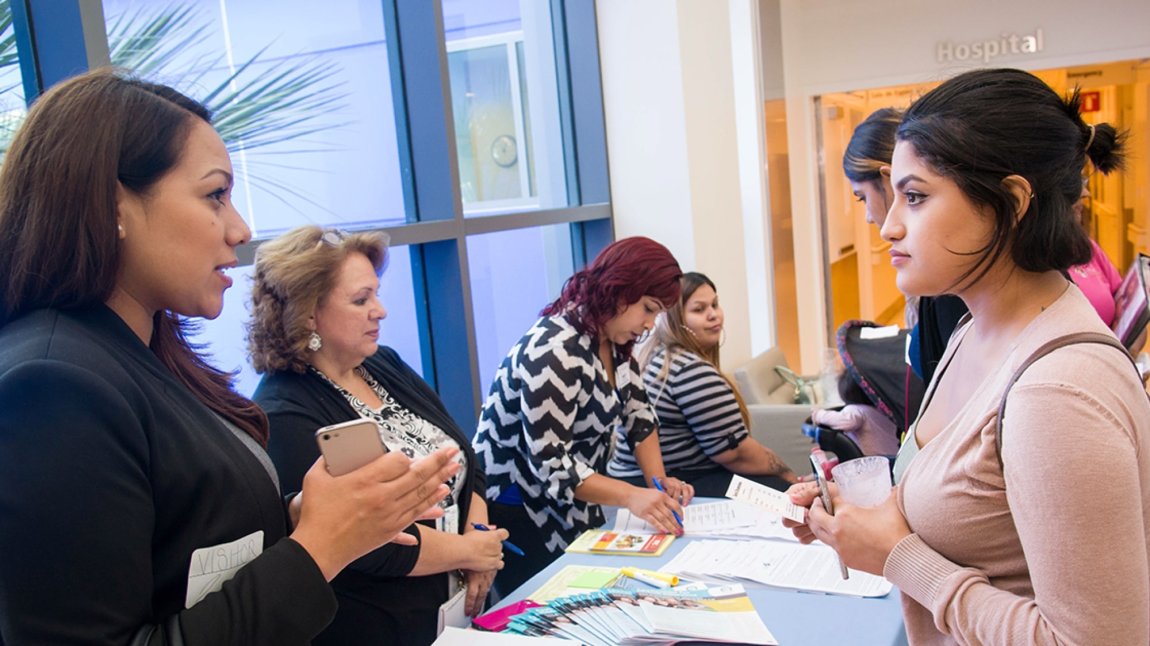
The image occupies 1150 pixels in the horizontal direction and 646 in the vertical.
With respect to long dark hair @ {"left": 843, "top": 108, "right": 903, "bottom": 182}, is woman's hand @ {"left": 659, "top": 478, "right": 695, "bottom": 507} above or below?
below

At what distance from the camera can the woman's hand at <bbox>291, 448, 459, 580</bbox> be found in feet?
3.79

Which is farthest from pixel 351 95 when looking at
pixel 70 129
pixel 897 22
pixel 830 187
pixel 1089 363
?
pixel 830 187

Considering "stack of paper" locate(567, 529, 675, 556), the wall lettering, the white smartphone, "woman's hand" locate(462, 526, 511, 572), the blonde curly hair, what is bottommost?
"stack of paper" locate(567, 529, 675, 556)

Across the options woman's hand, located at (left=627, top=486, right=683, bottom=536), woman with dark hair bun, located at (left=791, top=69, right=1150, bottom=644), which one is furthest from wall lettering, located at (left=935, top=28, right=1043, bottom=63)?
woman with dark hair bun, located at (left=791, top=69, right=1150, bottom=644)

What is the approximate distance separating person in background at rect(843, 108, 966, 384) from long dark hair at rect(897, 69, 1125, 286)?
26.0 inches

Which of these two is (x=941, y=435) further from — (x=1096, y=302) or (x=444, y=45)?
(x=444, y=45)

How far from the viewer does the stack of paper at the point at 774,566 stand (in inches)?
79.8

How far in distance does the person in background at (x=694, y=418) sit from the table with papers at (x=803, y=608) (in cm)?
102

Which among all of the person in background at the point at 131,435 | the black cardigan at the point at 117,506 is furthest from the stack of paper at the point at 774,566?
the black cardigan at the point at 117,506

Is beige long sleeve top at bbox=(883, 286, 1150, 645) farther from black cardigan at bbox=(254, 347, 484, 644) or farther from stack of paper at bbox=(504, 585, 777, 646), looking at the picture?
black cardigan at bbox=(254, 347, 484, 644)

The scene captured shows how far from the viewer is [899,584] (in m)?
1.24

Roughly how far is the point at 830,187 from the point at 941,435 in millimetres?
Result: 6444

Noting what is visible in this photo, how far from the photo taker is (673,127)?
451cm

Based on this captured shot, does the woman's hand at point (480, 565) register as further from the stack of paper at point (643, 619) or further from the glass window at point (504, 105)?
the glass window at point (504, 105)
